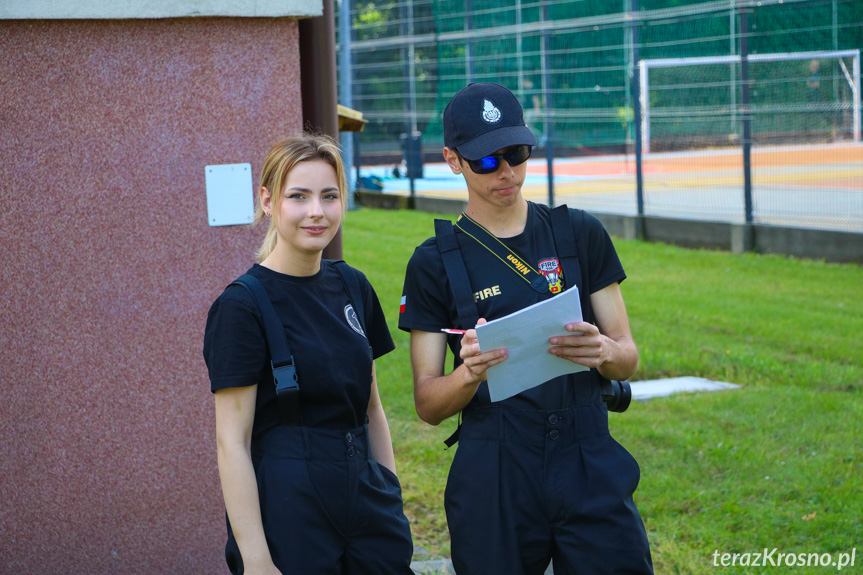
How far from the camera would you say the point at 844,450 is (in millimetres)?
5660

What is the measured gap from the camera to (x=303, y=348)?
2.61 meters

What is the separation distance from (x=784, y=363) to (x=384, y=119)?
51.4 ft

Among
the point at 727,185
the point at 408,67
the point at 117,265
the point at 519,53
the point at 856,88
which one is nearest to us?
the point at 117,265

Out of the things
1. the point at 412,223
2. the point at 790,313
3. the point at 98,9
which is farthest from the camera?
the point at 412,223

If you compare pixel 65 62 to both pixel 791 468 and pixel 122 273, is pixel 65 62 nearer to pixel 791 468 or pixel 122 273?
pixel 122 273

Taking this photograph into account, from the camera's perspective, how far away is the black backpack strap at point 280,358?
2.54m

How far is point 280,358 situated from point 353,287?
0.41 meters

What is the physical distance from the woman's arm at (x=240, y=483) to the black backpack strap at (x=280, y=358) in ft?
0.31

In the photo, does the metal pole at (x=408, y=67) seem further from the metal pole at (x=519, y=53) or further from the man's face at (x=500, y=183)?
the man's face at (x=500, y=183)

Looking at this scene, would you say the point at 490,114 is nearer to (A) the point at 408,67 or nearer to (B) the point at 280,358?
(B) the point at 280,358

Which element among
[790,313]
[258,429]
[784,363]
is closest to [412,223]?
[790,313]

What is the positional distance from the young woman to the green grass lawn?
2186mm

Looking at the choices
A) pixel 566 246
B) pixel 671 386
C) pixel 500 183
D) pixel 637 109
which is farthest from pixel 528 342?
pixel 637 109

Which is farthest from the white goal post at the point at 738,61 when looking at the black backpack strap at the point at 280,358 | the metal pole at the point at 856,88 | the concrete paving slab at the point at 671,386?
the black backpack strap at the point at 280,358
